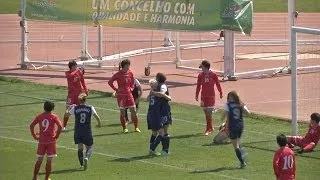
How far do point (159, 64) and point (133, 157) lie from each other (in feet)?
49.1

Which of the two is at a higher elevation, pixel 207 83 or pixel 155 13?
pixel 155 13

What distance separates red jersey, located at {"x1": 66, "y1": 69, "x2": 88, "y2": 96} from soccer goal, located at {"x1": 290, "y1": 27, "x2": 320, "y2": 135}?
17.2 ft

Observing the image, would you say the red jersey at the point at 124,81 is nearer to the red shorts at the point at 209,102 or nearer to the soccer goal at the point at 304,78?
the red shorts at the point at 209,102

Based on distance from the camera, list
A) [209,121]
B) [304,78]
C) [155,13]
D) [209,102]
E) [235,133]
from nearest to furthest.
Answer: [235,133], [209,121], [209,102], [304,78], [155,13]

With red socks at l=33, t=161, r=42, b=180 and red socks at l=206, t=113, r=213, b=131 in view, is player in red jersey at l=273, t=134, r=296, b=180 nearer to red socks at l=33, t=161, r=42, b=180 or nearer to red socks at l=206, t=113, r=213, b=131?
red socks at l=33, t=161, r=42, b=180

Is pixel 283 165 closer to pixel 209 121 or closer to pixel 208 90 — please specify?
pixel 209 121

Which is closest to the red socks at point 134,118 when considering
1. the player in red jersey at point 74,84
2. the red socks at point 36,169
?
the player in red jersey at point 74,84

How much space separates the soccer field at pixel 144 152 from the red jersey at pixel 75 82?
1.00 m

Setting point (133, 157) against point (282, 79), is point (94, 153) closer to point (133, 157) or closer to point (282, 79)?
point (133, 157)

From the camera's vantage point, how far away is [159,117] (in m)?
24.1

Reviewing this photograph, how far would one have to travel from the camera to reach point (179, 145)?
2558cm

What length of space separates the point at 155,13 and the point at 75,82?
8985 mm

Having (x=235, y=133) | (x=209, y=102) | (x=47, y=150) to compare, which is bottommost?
(x=47, y=150)

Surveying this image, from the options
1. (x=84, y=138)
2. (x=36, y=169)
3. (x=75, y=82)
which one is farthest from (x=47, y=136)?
(x=75, y=82)
